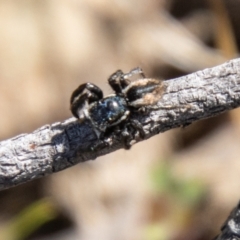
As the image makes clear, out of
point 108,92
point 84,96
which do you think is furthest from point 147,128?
point 108,92

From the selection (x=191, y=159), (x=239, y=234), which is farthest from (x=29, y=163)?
(x=191, y=159)

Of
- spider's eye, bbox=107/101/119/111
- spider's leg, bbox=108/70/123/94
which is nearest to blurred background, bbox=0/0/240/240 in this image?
spider's leg, bbox=108/70/123/94

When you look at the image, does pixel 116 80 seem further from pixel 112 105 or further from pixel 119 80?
pixel 112 105

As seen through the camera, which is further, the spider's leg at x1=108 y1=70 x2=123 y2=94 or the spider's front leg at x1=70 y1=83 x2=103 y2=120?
the spider's leg at x1=108 y1=70 x2=123 y2=94

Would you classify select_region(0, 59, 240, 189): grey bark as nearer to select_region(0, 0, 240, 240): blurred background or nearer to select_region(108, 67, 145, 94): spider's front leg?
select_region(108, 67, 145, 94): spider's front leg

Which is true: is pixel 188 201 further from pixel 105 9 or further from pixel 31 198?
pixel 105 9

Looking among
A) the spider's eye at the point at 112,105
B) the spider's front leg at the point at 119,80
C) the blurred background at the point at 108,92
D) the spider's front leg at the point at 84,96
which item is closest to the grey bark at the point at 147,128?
the spider's eye at the point at 112,105
